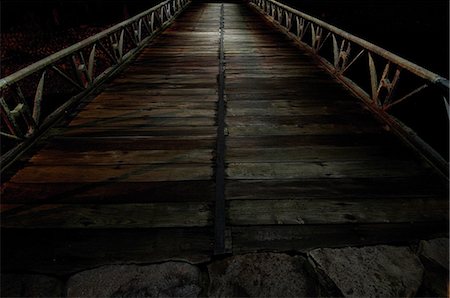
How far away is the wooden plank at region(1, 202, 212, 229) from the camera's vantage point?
8.75 ft

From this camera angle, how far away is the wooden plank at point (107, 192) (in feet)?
9.70

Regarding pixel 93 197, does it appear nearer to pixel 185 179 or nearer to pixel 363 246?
pixel 185 179

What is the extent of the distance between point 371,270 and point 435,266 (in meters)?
0.48

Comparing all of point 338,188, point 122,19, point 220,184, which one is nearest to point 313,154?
point 338,188

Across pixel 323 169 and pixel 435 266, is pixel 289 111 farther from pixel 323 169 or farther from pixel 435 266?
pixel 435 266

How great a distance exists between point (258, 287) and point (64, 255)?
59.8 inches

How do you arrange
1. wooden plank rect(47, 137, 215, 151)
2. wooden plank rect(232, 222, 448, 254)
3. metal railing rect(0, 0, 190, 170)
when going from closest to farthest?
wooden plank rect(232, 222, 448, 254)
metal railing rect(0, 0, 190, 170)
wooden plank rect(47, 137, 215, 151)

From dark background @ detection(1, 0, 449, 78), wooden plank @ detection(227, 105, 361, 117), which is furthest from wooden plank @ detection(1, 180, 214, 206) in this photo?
dark background @ detection(1, 0, 449, 78)

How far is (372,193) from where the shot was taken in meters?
3.02

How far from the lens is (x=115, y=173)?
3.38 meters

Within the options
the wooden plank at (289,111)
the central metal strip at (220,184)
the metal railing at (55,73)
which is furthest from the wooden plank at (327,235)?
the metal railing at (55,73)

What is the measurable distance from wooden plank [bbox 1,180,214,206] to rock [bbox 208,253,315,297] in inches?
32.3

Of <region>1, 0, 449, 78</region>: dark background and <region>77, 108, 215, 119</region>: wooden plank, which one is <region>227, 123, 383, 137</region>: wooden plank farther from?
<region>1, 0, 449, 78</region>: dark background

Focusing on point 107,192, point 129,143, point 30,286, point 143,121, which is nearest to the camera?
point 30,286
